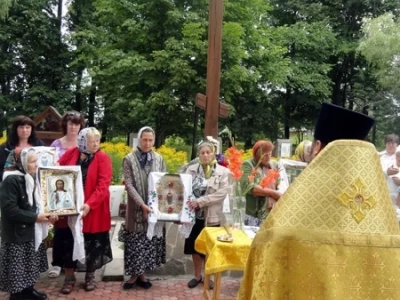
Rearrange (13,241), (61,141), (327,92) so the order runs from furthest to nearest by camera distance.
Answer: (327,92) → (61,141) → (13,241)

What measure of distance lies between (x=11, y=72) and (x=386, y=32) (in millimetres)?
16575

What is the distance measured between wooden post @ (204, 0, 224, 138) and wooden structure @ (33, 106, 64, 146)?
2.65 metres

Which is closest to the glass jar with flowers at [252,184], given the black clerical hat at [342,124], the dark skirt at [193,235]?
the dark skirt at [193,235]

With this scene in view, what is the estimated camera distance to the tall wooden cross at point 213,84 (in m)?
7.07

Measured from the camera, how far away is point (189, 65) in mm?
14000

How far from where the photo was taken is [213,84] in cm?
717

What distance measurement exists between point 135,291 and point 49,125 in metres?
4.30

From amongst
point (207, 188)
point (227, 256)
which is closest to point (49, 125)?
point (207, 188)

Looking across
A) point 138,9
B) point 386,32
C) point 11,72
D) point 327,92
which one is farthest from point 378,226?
point 11,72

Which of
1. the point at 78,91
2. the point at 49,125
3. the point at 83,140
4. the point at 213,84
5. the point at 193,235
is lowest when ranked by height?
the point at 193,235

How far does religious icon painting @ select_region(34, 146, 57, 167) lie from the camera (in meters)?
4.20

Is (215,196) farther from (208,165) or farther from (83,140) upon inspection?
(83,140)

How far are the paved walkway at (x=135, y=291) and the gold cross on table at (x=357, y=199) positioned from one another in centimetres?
326

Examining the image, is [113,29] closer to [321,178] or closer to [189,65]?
[189,65]
